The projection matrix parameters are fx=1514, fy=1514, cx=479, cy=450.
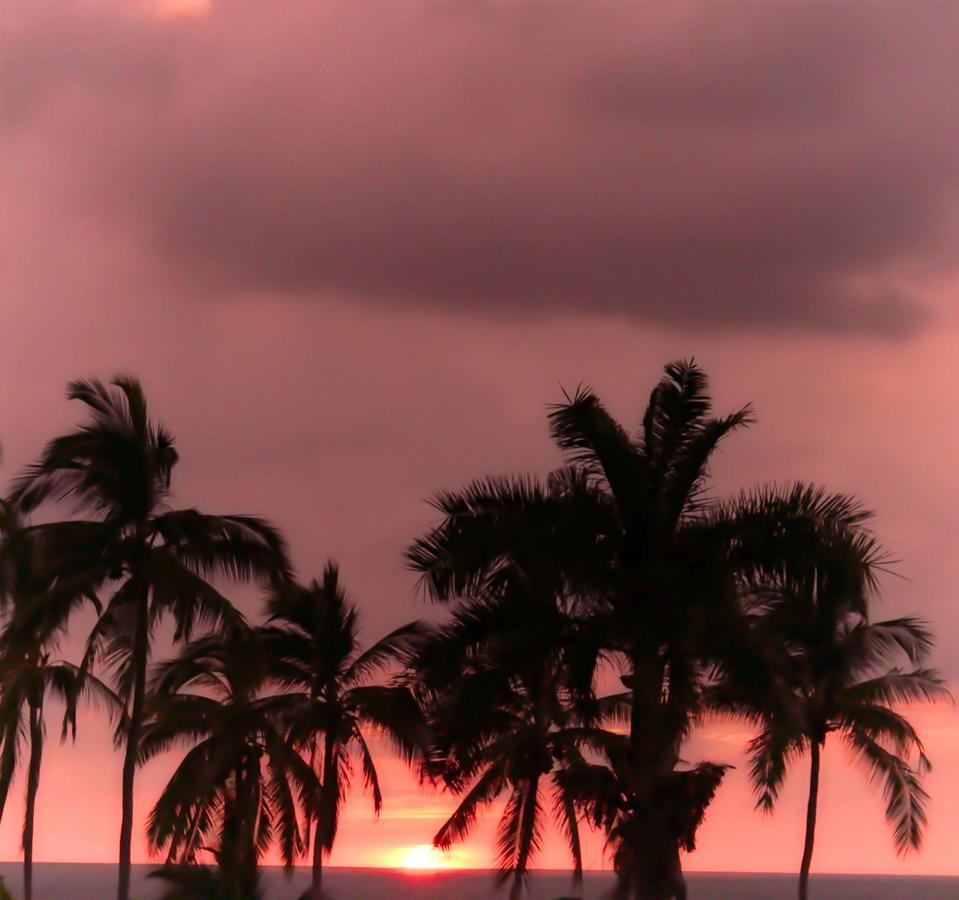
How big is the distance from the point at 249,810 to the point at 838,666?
12902 mm

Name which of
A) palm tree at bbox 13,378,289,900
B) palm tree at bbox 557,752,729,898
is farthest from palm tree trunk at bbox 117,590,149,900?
palm tree at bbox 557,752,729,898

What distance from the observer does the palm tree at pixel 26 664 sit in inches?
1001

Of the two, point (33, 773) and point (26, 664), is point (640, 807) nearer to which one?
point (26, 664)

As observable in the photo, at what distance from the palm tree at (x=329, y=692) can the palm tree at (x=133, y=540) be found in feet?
8.12

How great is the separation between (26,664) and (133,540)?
596 centimetres

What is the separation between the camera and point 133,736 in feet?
86.8

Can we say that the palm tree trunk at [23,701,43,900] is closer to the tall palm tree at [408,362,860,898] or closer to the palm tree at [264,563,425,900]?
the palm tree at [264,563,425,900]

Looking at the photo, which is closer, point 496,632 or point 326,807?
point 496,632

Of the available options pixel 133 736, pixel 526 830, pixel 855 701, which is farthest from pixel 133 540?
pixel 855 701

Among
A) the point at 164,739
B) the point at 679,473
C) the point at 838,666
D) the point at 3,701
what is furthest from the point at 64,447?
the point at 838,666

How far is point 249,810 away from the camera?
30.5 metres

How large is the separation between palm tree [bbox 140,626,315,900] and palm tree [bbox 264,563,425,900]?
2.18 feet

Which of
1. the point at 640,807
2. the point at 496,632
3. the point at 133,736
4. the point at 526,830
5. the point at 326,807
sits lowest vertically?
the point at 326,807

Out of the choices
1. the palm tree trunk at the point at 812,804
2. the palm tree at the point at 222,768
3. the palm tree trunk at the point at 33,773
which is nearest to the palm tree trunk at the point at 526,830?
the palm tree at the point at 222,768
